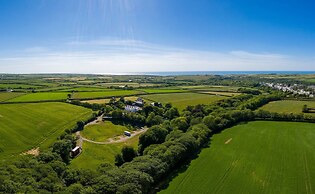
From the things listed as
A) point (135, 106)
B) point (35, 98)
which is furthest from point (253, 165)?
point (35, 98)

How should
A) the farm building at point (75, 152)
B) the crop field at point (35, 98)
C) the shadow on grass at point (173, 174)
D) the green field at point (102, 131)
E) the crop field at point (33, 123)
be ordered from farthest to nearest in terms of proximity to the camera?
1. the crop field at point (35, 98)
2. the green field at point (102, 131)
3. the crop field at point (33, 123)
4. the farm building at point (75, 152)
5. the shadow on grass at point (173, 174)

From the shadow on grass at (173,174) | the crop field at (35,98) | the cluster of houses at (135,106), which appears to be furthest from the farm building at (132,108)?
the shadow on grass at (173,174)

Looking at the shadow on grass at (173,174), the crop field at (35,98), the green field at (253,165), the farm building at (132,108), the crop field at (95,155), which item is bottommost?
the crop field at (95,155)

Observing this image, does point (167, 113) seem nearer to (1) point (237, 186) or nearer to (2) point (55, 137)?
(2) point (55, 137)

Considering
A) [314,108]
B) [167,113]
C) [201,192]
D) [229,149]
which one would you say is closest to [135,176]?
[201,192]

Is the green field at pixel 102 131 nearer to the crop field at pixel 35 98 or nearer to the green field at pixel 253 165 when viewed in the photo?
the green field at pixel 253 165

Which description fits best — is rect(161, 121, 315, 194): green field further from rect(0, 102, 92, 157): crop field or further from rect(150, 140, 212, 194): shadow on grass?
rect(0, 102, 92, 157): crop field
